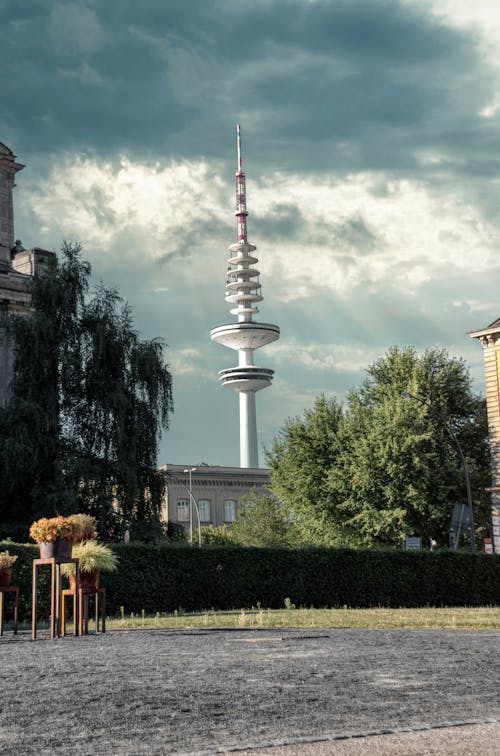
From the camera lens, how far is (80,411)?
37.8 meters

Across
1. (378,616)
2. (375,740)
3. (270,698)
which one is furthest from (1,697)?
(378,616)

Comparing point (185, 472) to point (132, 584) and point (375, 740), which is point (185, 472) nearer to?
point (132, 584)

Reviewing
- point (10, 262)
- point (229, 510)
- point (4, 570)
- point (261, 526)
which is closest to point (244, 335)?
point (229, 510)

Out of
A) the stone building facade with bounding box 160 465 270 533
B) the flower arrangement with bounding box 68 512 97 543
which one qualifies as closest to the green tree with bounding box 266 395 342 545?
the flower arrangement with bounding box 68 512 97 543

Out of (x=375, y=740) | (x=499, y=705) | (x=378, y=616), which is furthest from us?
(x=378, y=616)

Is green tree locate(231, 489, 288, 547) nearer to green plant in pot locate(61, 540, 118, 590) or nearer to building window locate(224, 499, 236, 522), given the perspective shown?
building window locate(224, 499, 236, 522)

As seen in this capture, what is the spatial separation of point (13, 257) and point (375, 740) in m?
46.8

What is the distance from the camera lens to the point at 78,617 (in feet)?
54.9

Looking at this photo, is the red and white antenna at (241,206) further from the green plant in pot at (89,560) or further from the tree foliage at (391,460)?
the green plant in pot at (89,560)

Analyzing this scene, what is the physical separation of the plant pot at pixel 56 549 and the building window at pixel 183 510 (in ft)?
292

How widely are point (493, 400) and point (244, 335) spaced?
4072 inches

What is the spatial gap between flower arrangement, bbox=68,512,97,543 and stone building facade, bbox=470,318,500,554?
119ft

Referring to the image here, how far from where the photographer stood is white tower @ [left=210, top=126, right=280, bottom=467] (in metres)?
156

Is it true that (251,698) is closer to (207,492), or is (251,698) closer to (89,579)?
(89,579)
